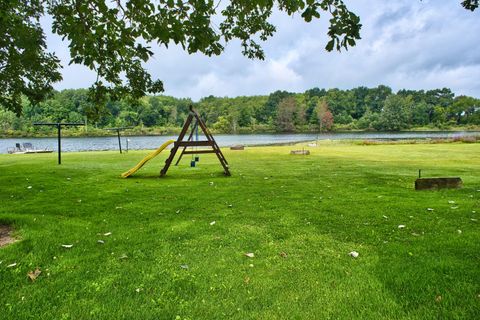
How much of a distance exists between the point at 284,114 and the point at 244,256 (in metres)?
143

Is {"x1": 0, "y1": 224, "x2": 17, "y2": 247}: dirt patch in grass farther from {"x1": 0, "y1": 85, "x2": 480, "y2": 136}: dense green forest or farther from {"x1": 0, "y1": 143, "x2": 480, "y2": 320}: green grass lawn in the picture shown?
{"x1": 0, "y1": 85, "x2": 480, "y2": 136}: dense green forest

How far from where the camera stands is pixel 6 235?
5.79 m

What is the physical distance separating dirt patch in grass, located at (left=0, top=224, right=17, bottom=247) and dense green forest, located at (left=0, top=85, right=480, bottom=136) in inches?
4565

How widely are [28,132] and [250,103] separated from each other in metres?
108

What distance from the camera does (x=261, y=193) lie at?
31.4 ft

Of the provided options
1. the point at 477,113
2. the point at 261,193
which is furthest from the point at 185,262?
the point at 477,113

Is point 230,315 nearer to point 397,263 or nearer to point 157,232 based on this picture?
point 397,263

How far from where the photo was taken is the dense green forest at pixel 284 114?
129875mm

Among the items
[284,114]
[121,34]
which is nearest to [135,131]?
[284,114]

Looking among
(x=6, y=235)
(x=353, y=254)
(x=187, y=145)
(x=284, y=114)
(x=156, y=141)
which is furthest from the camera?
(x=284, y=114)

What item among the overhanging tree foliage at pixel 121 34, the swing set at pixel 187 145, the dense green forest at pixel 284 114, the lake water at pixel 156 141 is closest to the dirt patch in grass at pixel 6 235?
the overhanging tree foliage at pixel 121 34

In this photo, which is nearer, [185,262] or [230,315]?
[230,315]

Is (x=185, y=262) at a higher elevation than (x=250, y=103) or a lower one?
lower

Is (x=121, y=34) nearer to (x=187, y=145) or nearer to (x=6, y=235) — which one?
(x=6, y=235)
